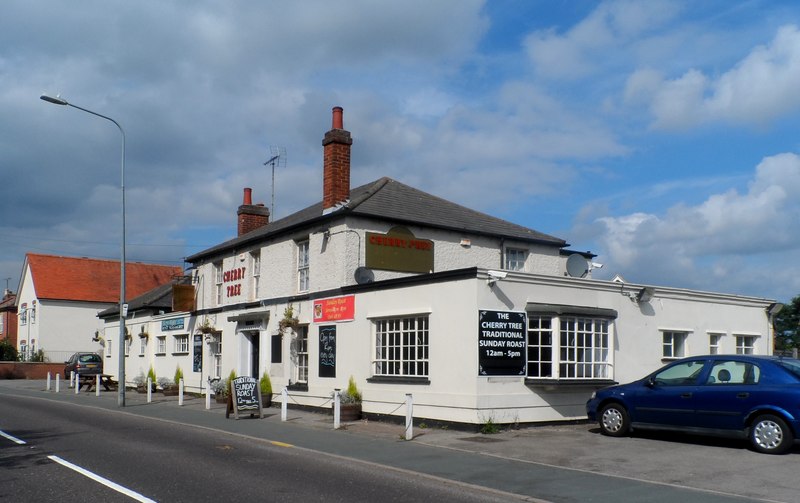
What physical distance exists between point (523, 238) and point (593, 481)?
13.7m

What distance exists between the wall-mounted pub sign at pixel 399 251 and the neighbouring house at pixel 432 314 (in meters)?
0.03

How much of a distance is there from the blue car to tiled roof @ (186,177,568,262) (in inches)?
326

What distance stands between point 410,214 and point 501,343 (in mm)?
6554

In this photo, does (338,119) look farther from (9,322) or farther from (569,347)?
(9,322)

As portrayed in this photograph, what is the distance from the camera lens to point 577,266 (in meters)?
20.3

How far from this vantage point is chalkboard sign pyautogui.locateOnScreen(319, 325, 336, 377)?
20.2 meters

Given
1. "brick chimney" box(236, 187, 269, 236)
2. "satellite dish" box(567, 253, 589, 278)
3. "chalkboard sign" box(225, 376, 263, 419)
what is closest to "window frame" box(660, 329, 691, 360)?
"satellite dish" box(567, 253, 589, 278)

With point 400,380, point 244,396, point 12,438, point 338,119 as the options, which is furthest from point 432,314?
point 12,438

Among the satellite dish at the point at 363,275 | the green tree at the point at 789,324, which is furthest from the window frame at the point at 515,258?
the green tree at the point at 789,324

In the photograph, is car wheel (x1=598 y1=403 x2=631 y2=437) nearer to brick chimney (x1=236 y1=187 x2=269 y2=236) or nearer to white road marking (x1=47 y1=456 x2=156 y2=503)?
white road marking (x1=47 y1=456 x2=156 y2=503)

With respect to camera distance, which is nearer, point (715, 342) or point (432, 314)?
point (432, 314)

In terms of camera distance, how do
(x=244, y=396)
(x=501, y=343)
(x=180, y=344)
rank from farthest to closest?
(x=180, y=344), (x=244, y=396), (x=501, y=343)

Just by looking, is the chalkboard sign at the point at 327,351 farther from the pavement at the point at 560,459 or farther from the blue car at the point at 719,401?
the blue car at the point at 719,401

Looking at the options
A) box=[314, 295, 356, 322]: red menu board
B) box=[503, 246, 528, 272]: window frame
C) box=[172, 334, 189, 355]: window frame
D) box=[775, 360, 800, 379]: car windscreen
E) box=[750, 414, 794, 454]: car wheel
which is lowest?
box=[750, 414, 794, 454]: car wheel
